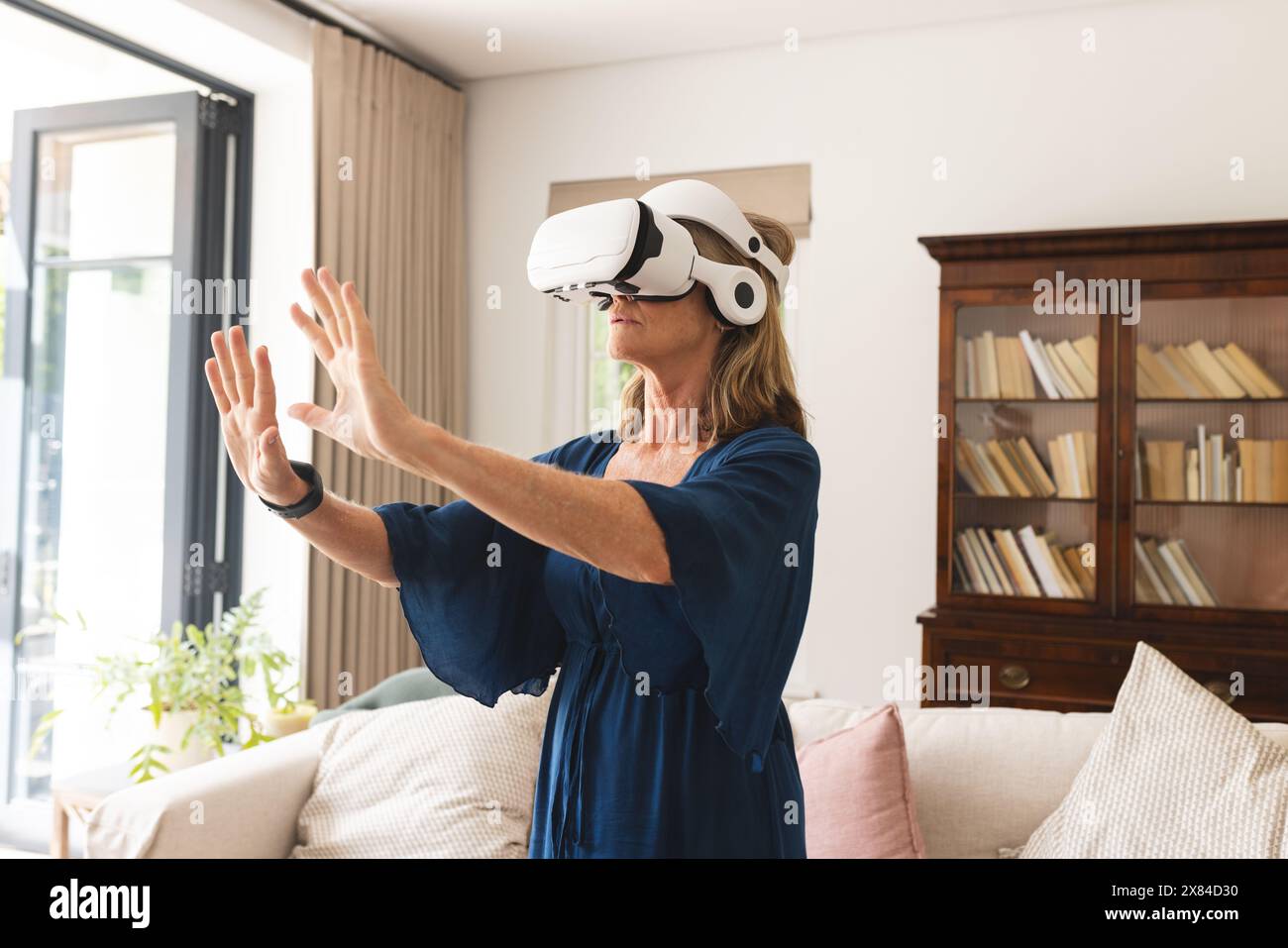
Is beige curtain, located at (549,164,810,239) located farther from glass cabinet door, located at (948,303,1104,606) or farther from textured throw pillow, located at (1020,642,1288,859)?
textured throw pillow, located at (1020,642,1288,859)

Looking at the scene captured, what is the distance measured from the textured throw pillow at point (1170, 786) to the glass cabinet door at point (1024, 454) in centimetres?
120

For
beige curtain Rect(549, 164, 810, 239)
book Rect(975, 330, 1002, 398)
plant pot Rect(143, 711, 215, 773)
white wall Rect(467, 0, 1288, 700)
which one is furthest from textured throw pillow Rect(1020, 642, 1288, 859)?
beige curtain Rect(549, 164, 810, 239)

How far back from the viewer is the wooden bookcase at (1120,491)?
2.91 m

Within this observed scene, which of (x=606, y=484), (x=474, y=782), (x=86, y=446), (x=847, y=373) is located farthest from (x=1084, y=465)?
(x=86, y=446)

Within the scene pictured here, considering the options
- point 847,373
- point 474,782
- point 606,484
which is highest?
point 847,373

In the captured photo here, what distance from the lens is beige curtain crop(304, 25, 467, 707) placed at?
3.46 meters

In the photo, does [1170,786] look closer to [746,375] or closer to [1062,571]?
[746,375]

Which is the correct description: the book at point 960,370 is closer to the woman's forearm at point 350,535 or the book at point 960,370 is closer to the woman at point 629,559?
the woman at point 629,559

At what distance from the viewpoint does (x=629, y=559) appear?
31.5 inches

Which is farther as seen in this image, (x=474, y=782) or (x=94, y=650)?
(x=94, y=650)

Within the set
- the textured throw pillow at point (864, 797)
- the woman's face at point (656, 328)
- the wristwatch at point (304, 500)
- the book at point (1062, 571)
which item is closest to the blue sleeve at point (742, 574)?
the woman's face at point (656, 328)

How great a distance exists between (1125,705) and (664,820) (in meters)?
1.22

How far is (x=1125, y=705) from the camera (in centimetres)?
190
